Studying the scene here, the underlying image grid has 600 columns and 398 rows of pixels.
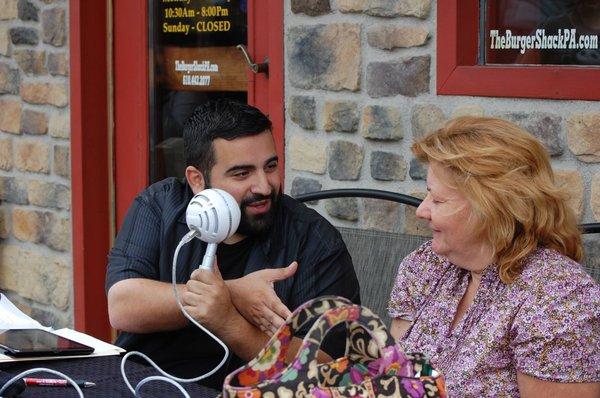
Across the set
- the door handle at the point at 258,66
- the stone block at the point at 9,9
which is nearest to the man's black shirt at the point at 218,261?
the door handle at the point at 258,66

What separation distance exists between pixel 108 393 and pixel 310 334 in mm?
743

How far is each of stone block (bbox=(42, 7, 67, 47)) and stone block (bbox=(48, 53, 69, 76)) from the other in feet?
0.17

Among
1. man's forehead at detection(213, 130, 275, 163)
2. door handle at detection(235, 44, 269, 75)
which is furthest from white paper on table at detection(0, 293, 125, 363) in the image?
door handle at detection(235, 44, 269, 75)

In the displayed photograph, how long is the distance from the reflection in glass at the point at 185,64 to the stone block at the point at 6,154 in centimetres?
87

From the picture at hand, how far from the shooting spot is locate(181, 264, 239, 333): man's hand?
287 cm

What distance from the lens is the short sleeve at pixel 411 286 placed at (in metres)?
3.15

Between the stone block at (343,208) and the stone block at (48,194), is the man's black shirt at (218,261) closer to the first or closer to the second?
the stone block at (343,208)

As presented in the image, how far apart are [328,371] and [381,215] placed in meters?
2.19

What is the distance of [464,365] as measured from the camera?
287 centimetres

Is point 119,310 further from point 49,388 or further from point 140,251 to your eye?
point 49,388

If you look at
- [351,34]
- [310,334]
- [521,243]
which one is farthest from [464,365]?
[351,34]

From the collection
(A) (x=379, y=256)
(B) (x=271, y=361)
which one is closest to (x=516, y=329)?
(B) (x=271, y=361)

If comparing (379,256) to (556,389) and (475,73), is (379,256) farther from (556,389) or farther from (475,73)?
(556,389)

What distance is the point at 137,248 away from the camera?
333 centimetres
